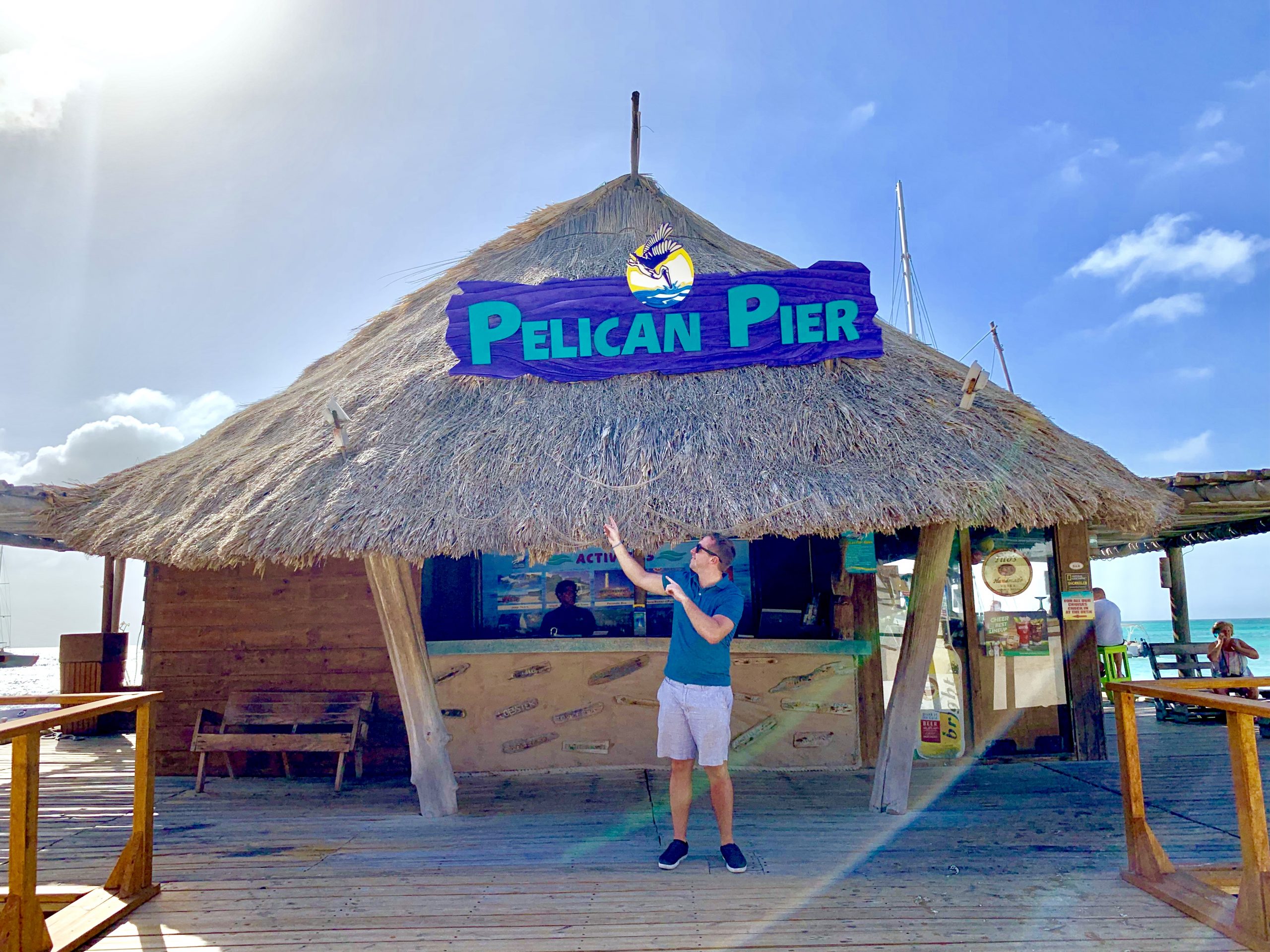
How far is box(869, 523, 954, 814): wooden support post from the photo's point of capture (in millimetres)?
5574

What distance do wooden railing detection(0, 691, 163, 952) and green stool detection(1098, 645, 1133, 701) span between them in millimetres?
9488

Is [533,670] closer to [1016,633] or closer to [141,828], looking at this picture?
[141,828]

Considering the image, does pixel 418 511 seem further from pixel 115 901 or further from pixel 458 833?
pixel 115 901

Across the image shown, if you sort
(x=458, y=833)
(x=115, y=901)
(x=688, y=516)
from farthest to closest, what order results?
(x=458, y=833) < (x=688, y=516) < (x=115, y=901)

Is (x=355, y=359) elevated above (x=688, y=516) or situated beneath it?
elevated above

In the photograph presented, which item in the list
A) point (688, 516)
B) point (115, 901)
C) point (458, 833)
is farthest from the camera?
point (458, 833)

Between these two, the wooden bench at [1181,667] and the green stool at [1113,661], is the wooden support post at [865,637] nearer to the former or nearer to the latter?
the green stool at [1113,661]

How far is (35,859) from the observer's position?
334 cm

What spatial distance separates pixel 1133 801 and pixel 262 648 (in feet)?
21.8

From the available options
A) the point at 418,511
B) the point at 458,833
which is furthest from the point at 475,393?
the point at 458,833

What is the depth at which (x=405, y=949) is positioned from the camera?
11.5 feet

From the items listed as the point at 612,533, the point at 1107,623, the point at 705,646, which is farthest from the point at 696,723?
the point at 1107,623

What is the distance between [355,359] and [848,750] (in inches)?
216

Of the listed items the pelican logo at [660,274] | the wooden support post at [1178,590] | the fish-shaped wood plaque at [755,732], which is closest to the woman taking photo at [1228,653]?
the wooden support post at [1178,590]
